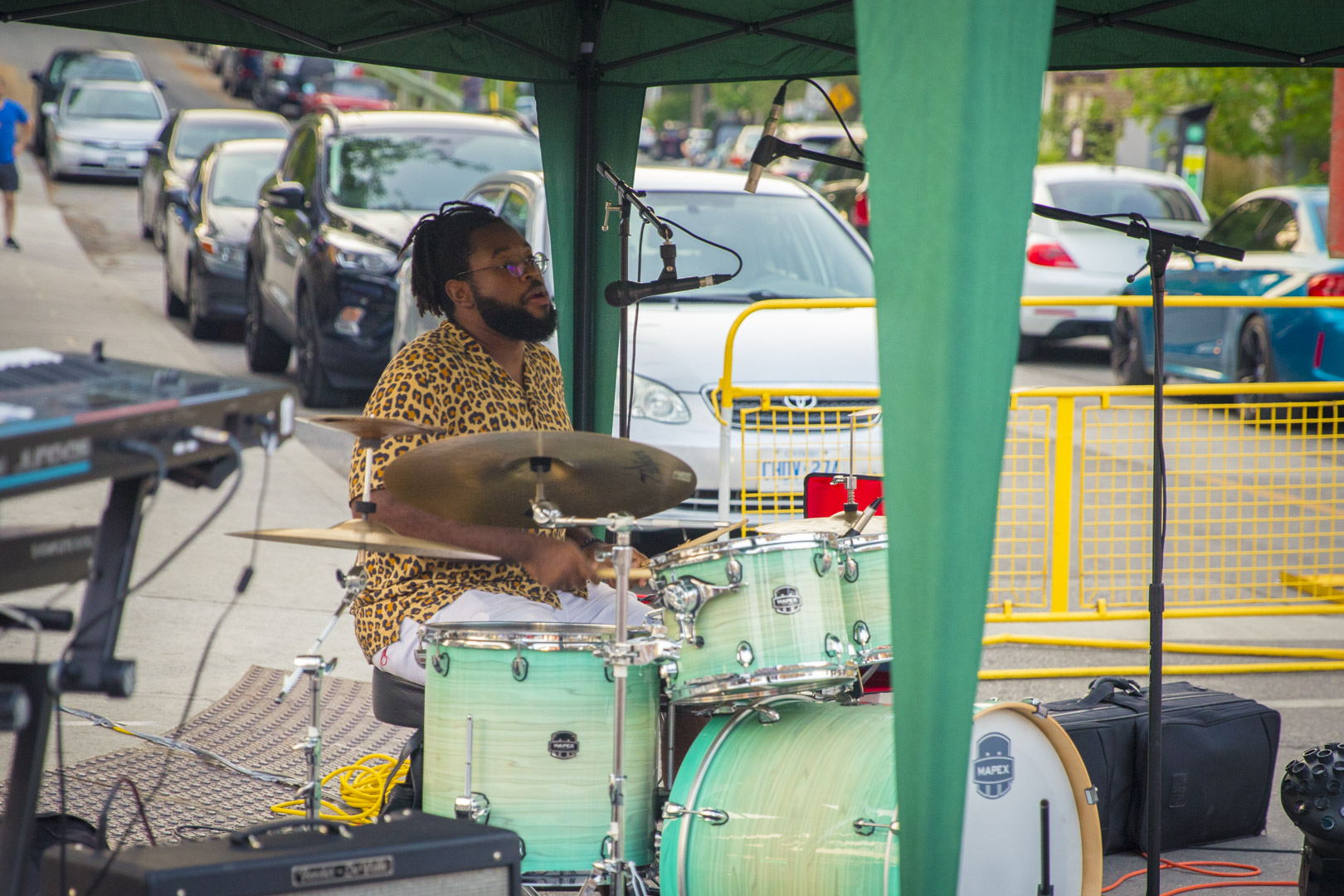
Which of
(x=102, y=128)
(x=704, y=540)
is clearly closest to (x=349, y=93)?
(x=102, y=128)

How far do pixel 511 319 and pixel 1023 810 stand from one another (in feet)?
6.04

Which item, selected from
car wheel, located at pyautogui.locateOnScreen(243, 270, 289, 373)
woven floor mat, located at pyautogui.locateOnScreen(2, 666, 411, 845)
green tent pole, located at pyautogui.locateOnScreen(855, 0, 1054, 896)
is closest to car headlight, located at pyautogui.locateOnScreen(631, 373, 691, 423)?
woven floor mat, located at pyautogui.locateOnScreen(2, 666, 411, 845)

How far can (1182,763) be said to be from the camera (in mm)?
4152

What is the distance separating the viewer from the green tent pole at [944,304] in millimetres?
2213

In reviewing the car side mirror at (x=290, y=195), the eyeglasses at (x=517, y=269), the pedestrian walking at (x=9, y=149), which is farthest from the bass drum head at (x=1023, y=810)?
the pedestrian walking at (x=9, y=149)

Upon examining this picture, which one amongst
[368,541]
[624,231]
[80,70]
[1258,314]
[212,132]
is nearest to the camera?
[368,541]

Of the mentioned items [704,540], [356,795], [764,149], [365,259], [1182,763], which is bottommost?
[356,795]

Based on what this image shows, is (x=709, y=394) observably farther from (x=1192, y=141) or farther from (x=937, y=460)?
(x=1192, y=141)

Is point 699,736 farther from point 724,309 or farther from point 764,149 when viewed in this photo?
point 724,309

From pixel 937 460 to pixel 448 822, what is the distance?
1175 mm

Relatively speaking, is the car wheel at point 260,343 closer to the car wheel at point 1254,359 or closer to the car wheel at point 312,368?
the car wheel at point 312,368

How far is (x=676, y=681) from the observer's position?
3.15m

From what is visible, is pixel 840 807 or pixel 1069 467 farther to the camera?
pixel 1069 467

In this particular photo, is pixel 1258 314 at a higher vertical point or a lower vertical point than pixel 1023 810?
higher
